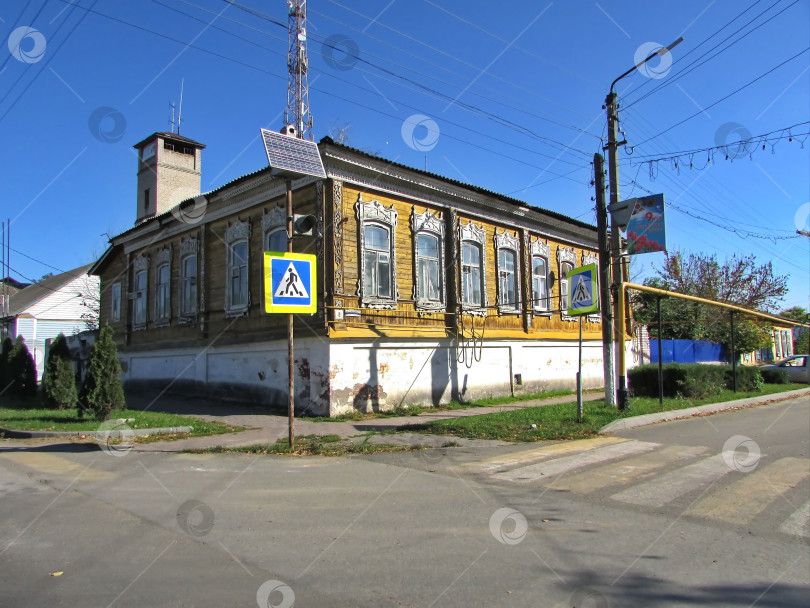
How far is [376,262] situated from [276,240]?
301 cm

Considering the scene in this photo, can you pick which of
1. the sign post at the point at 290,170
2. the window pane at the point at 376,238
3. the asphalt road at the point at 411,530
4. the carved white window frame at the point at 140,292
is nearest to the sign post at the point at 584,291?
the asphalt road at the point at 411,530

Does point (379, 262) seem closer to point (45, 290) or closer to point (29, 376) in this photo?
point (29, 376)

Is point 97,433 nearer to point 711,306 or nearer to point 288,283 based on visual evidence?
point 288,283

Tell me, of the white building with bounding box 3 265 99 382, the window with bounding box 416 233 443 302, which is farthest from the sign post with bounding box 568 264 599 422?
the white building with bounding box 3 265 99 382

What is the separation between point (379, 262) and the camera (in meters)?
16.4

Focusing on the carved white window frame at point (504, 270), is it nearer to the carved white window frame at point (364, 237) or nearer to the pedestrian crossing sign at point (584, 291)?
the carved white window frame at point (364, 237)

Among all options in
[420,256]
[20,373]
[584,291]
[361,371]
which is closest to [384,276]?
[420,256]

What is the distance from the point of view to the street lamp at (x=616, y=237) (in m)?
14.1

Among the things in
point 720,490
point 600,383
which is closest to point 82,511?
point 720,490

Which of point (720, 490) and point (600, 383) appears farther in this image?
point (600, 383)

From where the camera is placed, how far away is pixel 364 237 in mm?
16062

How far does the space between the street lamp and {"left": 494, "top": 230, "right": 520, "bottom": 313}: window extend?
499 centimetres

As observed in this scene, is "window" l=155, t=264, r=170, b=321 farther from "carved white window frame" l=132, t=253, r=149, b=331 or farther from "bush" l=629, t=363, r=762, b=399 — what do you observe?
"bush" l=629, t=363, r=762, b=399

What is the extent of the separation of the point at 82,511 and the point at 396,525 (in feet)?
11.0
